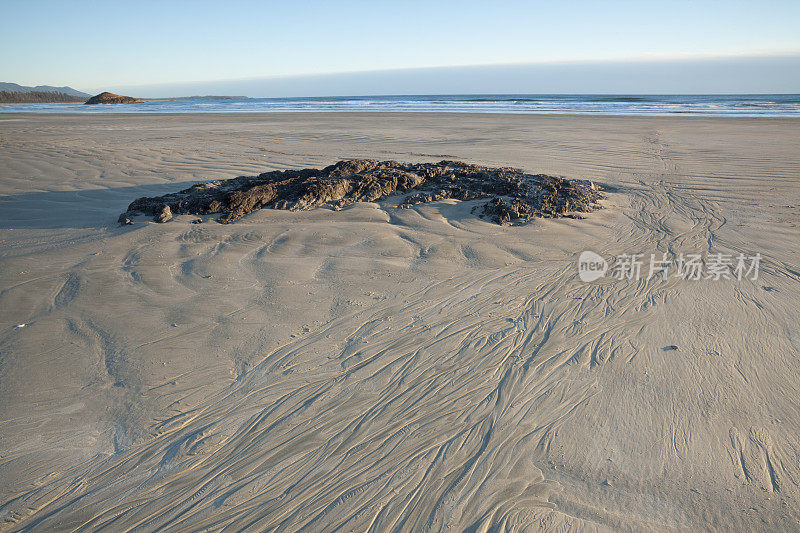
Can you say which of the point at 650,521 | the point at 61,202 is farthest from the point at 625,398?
the point at 61,202

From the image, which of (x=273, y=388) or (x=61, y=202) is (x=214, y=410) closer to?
(x=273, y=388)

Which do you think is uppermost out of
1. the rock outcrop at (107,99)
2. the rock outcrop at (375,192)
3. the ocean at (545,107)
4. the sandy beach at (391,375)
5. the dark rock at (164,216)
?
the rock outcrop at (107,99)

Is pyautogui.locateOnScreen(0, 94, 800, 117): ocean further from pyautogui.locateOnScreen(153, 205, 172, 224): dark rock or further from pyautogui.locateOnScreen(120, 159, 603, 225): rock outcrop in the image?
pyautogui.locateOnScreen(153, 205, 172, 224): dark rock

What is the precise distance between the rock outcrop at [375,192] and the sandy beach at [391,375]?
0.28m

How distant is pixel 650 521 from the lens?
173cm

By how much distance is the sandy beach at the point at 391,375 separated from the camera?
1840mm

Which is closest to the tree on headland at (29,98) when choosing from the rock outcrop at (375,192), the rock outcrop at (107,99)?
the rock outcrop at (107,99)

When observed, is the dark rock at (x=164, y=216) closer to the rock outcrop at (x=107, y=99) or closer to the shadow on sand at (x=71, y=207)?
the shadow on sand at (x=71, y=207)

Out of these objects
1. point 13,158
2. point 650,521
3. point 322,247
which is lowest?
point 650,521

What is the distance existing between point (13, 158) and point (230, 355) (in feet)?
31.0

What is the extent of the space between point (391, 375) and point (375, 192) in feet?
11.3

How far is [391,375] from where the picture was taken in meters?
2.61

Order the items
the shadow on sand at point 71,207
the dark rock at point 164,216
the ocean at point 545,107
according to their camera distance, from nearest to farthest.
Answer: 1. the dark rock at point 164,216
2. the shadow on sand at point 71,207
3. the ocean at point 545,107

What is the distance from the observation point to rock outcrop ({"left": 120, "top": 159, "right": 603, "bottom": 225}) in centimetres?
529
